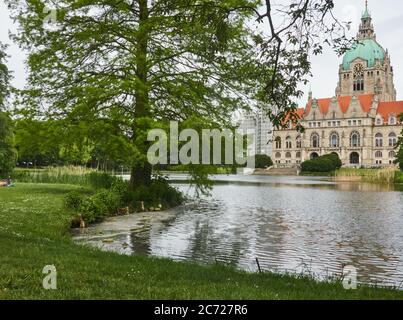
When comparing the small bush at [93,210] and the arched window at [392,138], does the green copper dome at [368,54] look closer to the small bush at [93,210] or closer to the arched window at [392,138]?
the arched window at [392,138]

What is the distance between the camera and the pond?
364 inches

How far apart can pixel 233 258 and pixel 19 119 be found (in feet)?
39.0

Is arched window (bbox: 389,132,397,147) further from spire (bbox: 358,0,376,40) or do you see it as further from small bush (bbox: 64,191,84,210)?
small bush (bbox: 64,191,84,210)

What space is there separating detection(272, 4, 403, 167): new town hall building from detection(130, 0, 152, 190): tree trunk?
8773 cm

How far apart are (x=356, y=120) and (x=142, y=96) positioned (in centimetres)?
10294

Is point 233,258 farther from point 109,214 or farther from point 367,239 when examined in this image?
point 109,214

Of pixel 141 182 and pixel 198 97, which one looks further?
pixel 141 182

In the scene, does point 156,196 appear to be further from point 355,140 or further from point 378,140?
point 378,140

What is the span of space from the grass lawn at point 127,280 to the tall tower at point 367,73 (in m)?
123

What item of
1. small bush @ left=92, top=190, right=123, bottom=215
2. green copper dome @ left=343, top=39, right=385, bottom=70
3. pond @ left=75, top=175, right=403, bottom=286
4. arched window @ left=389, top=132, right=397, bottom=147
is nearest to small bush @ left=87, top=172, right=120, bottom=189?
small bush @ left=92, top=190, right=123, bottom=215

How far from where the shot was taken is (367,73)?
12356cm

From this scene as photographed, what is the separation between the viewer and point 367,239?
12289mm

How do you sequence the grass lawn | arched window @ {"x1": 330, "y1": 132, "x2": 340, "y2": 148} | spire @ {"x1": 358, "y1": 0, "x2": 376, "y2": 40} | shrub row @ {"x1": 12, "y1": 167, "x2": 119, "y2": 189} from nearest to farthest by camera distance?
the grass lawn
shrub row @ {"x1": 12, "y1": 167, "x2": 119, "y2": 189}
arched window @ {"x1": 330, "y1": 132, "x2": 340, "y2": 148}
spire @ {"x1": 358, "y1": 0, "x2": 376, "y2": 40}
